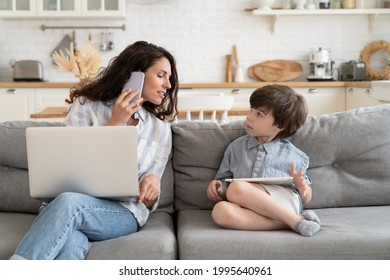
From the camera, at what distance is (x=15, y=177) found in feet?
8.32

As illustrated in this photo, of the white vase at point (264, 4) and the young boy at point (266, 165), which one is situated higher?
the white vase at point (264, 4)

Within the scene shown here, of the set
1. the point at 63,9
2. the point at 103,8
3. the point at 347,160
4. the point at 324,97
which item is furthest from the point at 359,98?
the point at 63,9

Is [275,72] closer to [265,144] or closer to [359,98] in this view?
[359,98]

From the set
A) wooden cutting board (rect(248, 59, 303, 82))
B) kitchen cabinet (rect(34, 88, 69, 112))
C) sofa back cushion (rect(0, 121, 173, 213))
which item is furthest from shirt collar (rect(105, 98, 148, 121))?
wooden cutting board (rect(248, 59, 303, 82))

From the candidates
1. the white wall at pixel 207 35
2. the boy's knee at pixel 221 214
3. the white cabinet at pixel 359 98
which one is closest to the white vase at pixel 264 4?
the white wall at pixel 207 35

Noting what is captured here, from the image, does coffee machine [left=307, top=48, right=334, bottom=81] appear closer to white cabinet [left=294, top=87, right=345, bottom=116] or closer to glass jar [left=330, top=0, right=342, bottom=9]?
white cabinet [left=294, top=87, right=345, bottom=116]

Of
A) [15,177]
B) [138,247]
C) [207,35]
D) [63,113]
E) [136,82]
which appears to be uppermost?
[207,35]

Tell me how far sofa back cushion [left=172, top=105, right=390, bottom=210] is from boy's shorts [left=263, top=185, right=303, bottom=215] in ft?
0.74

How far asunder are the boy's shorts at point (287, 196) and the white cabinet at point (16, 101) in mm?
3751

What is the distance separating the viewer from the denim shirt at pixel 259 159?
8.02 feet

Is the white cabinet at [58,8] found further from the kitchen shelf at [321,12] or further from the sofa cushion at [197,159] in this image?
the sofa cushion at [197,159]

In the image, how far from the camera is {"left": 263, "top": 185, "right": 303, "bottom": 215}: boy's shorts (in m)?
2.31

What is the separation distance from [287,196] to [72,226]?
0.83 metres
